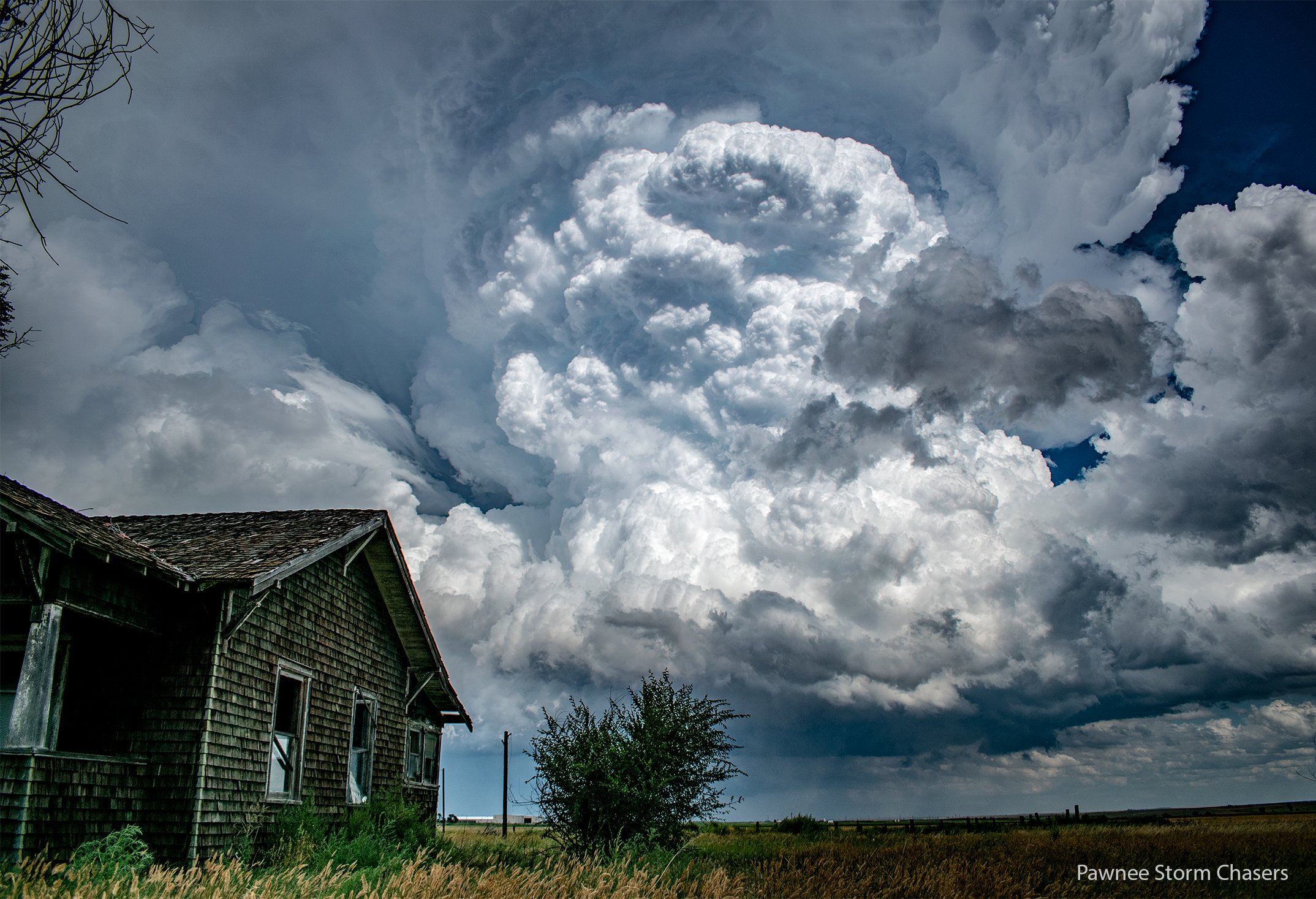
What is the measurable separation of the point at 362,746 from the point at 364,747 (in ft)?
0.17

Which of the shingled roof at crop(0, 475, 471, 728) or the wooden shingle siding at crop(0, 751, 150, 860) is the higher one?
→ the shingled roof at crop(0, 475, 471, 728)

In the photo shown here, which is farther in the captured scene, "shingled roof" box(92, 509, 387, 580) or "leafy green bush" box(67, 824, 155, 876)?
"shingled roof" box(92, 509, 387, 580)

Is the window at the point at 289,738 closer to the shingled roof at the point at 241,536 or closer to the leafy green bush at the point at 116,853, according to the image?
the shingled roof at the point at 241,536

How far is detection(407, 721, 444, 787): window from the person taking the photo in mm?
19453

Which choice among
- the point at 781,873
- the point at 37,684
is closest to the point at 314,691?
the point at 37,684

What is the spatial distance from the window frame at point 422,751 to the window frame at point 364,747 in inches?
67.3

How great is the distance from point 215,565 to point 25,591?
2584 mm

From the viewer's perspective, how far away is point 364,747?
1675 cm

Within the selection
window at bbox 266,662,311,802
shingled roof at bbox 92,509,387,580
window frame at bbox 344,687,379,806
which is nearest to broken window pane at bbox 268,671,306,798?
window at bbox 266,662,311,802

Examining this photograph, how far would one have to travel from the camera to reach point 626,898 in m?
8.04

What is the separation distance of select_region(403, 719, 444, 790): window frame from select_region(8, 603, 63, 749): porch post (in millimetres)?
9389

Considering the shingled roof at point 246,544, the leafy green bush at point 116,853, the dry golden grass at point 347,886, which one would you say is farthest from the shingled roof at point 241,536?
the dry golden grass at point 347,886

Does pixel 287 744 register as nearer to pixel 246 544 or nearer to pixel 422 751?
Result: pixel 246 544

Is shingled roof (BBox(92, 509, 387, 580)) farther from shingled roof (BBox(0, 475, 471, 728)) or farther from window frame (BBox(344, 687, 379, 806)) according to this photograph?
window frame (BBox(344, 687, 379, 806))
